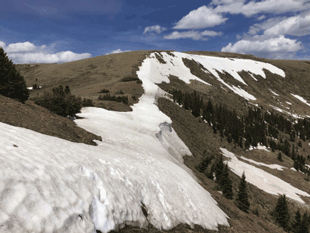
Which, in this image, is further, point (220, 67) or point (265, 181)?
point (220, 67)

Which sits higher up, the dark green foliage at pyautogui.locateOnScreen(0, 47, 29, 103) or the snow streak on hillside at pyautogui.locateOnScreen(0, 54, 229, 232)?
the dark green foliage at pyautogui.locateOnScreen(0, 47, 29, 103)

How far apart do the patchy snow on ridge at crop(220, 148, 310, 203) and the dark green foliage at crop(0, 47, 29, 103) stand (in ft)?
108

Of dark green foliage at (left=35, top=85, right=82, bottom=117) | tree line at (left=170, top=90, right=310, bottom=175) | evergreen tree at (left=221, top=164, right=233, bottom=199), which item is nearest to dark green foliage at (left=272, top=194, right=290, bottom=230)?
evergreen tree at (left=221, top=164, right=233, bottom=199)

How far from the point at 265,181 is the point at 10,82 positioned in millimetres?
39339

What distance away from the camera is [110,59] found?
3312 inches

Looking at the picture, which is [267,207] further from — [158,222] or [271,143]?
[271,143]

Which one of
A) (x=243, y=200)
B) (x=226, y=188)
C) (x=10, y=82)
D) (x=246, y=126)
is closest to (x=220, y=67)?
(x=246, y=126)

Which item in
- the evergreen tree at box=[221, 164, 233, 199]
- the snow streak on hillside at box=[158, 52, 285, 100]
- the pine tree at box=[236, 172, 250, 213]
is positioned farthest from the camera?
the snow streak on hillside at box=[158, 52, 285, 100]

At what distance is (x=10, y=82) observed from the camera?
13.7m

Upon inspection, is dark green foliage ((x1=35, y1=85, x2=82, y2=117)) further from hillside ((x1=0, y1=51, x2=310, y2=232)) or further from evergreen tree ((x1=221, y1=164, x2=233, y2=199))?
evergreen tree ((x1=221, y1=164, x2=233, y2=199))

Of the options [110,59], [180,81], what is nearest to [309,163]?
[180,81]

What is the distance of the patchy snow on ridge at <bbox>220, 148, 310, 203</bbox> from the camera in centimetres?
3069

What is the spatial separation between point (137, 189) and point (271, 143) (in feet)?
196

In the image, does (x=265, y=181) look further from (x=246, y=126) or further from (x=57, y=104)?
(x=57, y=104)
